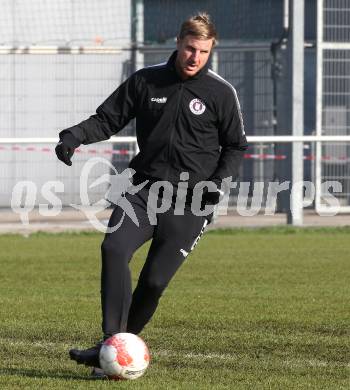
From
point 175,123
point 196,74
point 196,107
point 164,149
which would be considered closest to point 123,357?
point 164,149

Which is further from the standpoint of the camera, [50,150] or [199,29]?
[50,150]

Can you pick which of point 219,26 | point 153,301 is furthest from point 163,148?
point 219,26

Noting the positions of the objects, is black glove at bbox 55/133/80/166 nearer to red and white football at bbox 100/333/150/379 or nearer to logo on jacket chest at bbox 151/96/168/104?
logo on jacket chest at bbox 151/96/168/104

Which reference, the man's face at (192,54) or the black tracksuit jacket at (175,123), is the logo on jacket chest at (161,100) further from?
the man's face at (192,54)

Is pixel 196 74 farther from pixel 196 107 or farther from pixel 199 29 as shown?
pixel 199 29

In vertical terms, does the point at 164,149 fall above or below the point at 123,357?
above

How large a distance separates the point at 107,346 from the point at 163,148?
1.10 m

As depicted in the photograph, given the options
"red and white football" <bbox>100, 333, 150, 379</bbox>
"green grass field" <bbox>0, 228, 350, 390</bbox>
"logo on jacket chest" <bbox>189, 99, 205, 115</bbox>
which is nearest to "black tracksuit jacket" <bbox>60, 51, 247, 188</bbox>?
"logo on jacket chest" <bbox>189, 99, 205, 115</bbox>

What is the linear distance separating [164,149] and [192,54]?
0.54 m

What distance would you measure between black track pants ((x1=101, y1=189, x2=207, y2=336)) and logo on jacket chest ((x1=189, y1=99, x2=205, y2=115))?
0.51 metres

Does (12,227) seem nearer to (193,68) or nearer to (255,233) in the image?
(255,233)

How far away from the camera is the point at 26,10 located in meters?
20.5

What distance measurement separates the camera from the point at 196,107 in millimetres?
6539

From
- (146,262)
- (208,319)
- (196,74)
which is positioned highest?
(196,74)
